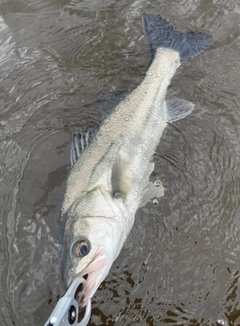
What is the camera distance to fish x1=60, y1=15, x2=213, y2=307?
279cm

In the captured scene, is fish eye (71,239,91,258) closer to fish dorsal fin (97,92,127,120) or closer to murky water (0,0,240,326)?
murky water (0,0,240,326)

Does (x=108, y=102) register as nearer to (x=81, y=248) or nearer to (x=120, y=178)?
(x=120, y=178)

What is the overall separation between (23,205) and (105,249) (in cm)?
115

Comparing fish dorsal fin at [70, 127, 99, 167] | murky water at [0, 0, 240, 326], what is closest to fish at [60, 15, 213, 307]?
fish dorsal fin at [70, 127, 99, 167]

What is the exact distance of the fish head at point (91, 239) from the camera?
2.66 meters

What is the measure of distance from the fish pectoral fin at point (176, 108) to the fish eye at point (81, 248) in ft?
4.98

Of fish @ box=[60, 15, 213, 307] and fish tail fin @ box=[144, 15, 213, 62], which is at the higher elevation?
fish tail fin @ box=[144, 15, 213, 62]

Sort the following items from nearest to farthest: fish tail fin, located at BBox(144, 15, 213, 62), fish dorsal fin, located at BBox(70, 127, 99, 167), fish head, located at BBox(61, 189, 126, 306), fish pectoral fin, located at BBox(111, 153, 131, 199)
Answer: fish head, located at BBox(61, 189, 126, 306), fish pectoral fin, located at BBox(111, 153, 131, 199), fish dorsal fin, located at BBox(70, 127, 99, 167), fish tail fin, located at BBox(144, 15, 213, 62)

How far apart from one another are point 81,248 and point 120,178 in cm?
72

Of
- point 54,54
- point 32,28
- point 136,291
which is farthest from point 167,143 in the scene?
point 32,28

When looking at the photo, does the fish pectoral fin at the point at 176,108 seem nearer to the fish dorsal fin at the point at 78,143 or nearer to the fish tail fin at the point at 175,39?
the fish tail fin at the point at 175,39

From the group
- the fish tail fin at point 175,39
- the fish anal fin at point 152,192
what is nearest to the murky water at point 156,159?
the fish anal fin at point 152,192

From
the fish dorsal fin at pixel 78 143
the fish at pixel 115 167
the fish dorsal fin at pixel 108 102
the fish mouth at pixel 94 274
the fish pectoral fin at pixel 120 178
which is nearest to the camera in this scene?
the fish mouth at pixel 94 274

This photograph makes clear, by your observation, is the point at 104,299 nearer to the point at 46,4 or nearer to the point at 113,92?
the point at 113,92
